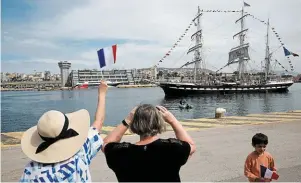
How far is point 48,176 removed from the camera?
7.61ft

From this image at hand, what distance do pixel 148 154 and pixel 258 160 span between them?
6.60 feet

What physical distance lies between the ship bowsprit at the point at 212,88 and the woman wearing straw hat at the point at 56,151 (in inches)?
3412

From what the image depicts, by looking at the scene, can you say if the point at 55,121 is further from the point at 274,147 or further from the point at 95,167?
the point at 274,147

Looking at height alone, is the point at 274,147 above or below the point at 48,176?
below

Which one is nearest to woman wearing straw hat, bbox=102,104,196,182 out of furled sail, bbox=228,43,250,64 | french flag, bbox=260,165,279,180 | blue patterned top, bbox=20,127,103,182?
blue patterned top, bbox=20,127,103,182

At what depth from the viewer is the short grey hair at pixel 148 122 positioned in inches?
96.2

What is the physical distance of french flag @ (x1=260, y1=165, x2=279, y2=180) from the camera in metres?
3.75

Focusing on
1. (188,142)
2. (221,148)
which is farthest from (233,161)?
(188,142)

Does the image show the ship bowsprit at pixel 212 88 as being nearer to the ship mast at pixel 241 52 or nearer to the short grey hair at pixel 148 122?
the ship mast at pixel 241 52

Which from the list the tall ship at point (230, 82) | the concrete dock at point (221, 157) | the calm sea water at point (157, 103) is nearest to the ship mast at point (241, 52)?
the tall ship at point (230, 82)

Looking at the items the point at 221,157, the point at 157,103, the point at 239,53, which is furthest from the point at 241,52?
the point at 221,157

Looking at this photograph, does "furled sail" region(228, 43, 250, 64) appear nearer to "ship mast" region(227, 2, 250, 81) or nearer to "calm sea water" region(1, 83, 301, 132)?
"ship mast" region(227, 2, 250, 81)

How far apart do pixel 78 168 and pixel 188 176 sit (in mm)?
3726

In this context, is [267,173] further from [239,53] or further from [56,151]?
[239,53]
